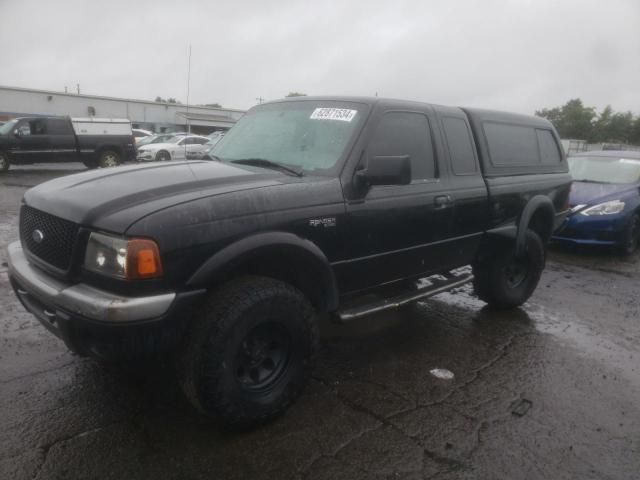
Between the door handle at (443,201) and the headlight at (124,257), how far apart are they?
218 cm

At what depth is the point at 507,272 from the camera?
477 centimetres

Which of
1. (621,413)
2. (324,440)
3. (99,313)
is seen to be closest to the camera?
(99,313)

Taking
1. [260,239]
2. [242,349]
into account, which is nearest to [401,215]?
[260,239]

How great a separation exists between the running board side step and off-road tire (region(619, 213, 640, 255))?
4.55m

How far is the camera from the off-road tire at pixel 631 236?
7.37 m

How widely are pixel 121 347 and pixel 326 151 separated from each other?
1.77 m

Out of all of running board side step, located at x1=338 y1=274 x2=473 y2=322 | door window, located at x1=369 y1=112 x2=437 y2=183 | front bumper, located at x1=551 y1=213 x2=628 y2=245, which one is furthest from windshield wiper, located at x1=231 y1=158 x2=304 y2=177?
front bumper, located at x1=551 y1=213 x2=628 y2=245

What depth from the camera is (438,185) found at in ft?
12.1

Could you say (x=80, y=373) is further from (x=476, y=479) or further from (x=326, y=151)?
(x=476, y=479)

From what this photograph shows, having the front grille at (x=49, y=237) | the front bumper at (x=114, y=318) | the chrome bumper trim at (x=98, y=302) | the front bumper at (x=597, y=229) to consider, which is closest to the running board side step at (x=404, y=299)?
the front bumper at (x=114, y=318)

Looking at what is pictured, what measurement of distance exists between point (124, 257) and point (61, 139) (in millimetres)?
15815

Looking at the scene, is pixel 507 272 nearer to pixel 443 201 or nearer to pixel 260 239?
pixel 443 201

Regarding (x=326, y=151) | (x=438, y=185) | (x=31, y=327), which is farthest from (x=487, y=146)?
(x=31, y=327)

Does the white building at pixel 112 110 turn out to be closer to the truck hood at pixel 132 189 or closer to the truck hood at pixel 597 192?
the truck hood at pixel 597 192
